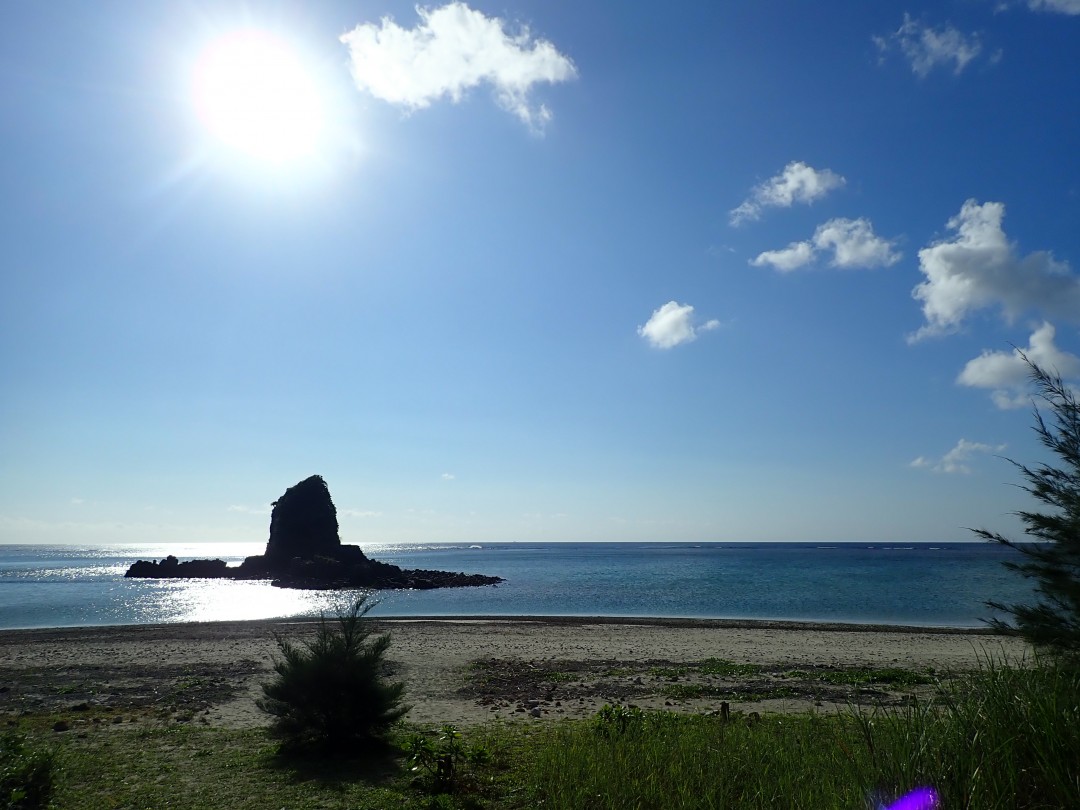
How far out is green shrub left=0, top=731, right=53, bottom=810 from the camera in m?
8.21

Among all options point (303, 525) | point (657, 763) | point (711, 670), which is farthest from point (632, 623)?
point (303, 525)

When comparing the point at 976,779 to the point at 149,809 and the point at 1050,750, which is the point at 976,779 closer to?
the point at 1050,750

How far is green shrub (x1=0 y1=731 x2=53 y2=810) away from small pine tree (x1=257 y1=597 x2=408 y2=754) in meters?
4.03

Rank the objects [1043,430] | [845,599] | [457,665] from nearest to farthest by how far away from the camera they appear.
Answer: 1. [1043,430]
2. [457,665]
3. [845,599]

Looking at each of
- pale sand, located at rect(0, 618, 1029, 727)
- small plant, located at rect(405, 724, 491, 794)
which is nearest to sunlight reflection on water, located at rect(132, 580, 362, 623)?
pale sand, located at rect(0, 618, 1029, 727)

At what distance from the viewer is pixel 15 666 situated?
2494cm

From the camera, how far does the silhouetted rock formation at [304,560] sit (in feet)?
296

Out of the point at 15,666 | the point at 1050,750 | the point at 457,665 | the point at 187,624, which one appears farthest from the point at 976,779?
the point at 187,624

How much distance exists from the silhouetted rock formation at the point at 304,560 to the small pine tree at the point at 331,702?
7664 cm

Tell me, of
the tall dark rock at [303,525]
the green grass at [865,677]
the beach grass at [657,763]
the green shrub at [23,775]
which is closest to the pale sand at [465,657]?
the green grass at [865,677]

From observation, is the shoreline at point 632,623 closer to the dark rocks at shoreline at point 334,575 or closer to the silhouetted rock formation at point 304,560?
the dark rocks at shoreline at point 334,575

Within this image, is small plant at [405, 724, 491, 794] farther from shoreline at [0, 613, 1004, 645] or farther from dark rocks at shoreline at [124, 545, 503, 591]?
dark rocks at shoreline at [124, 545, 503, 591]

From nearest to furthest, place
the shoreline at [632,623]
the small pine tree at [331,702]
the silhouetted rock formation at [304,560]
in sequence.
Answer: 1. the small pine tree at [331,702]
2. the shoreline at [632,623]
3. the silhouetted rock formation at [304,560]

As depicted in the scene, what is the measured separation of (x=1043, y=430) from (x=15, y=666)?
109 feet
